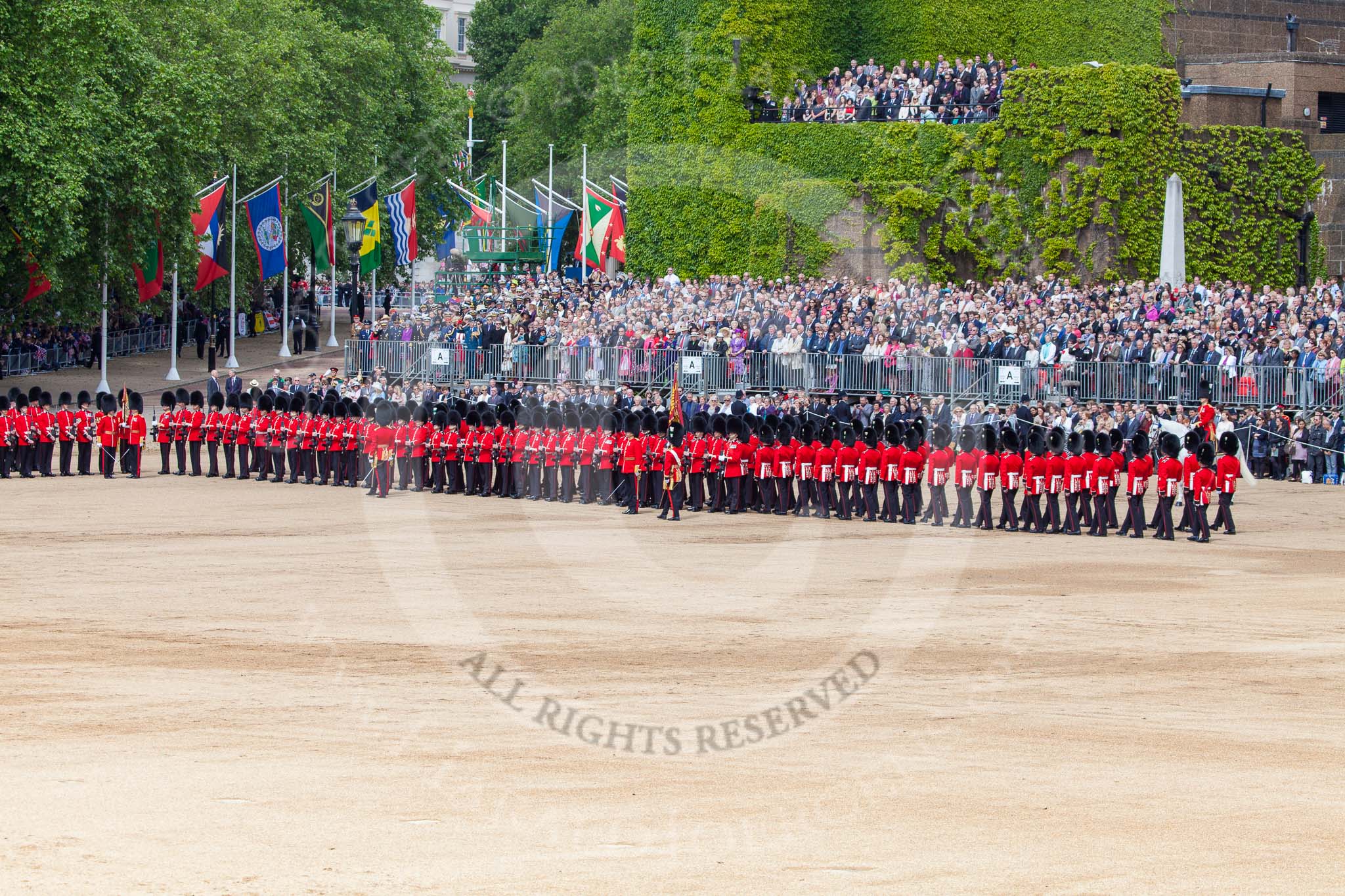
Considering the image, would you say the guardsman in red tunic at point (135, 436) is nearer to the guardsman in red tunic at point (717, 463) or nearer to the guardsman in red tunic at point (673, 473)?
the guardsman in red tunic at point (673, 473)

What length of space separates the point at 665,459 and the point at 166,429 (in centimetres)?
1064

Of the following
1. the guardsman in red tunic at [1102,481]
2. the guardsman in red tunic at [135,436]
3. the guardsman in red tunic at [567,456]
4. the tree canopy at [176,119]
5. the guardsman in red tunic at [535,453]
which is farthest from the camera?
the tree canopy at [176,119]

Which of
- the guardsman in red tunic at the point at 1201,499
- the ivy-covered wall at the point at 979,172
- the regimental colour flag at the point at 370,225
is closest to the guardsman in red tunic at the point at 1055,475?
the guardsman in red tunic at the point at 1201,499

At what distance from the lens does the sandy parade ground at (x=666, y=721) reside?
8875 mm

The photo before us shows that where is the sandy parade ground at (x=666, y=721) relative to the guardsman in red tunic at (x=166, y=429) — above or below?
below

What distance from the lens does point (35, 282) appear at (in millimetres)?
38906

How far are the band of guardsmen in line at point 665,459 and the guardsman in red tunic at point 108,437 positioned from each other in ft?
0.11

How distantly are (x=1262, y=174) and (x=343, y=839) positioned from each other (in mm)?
34393

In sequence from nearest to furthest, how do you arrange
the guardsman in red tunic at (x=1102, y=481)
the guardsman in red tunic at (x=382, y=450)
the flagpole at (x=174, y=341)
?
the guardsman in red tunic at (x=1102, y=481)
the guardsman in red tunic at (x=382, y=450)
the flagpole at (x=174, y=341)

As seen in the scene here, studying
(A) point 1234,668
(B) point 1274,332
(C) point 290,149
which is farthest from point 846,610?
(C) point 290,149

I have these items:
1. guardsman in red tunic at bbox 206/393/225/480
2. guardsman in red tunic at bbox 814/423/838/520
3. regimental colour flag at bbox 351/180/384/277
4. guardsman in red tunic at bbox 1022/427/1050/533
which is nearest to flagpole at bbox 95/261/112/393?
regimental colour flag at bbox 351/180/384/277

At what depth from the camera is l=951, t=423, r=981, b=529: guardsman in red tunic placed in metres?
24.2

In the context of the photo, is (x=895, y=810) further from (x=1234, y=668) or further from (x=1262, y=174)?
(x=1262, y=174)

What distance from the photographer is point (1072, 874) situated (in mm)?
8633
